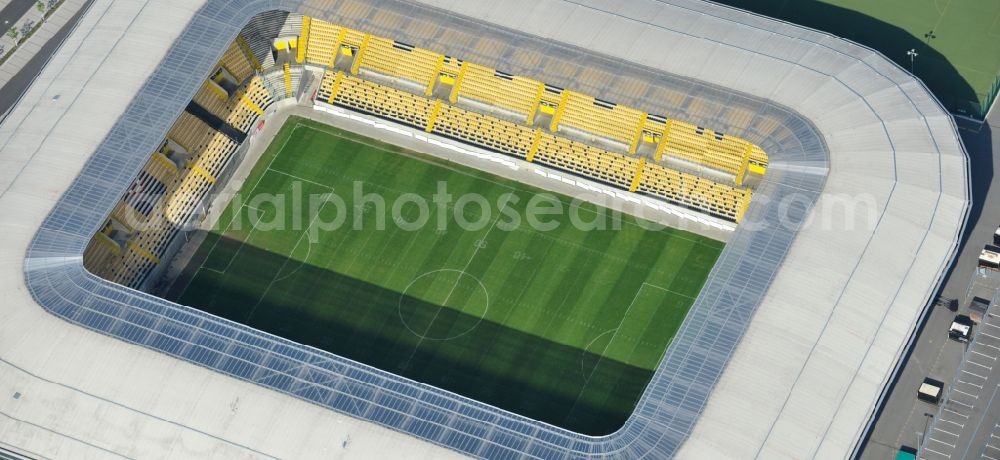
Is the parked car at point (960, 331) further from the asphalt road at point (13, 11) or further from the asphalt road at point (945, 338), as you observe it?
the asphalt road at point (13, 11)

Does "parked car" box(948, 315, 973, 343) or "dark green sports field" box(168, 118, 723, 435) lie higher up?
"parked car" box(948, 315, 973, 343)

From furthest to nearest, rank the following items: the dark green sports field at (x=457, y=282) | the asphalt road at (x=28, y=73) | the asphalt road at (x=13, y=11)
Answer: the asphalt road at (x=13, y=11) → the asphalt road at (x=28, y=73) → the dark green sports field at (x=457, y=282)

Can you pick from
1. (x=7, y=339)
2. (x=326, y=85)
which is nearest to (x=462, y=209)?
(x=326, y=85)

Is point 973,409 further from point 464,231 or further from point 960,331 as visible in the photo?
point 464,231

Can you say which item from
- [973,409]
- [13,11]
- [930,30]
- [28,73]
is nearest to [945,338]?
[973,409]

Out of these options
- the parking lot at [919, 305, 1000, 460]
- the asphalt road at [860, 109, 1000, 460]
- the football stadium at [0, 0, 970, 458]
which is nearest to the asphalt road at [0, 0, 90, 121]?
the football stadium at [0, 0, 970, 458]

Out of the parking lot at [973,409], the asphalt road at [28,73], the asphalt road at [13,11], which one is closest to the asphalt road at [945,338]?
the parking lot at [973,409]

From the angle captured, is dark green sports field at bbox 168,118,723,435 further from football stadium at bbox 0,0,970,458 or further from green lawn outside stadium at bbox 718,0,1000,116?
green lawn outside stadium at bbox 718,0,1000,116
